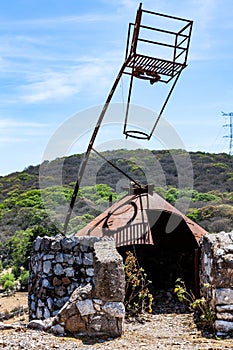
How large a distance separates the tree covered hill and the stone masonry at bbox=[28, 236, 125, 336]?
2780 millimetres

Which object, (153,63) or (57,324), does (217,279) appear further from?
(153,63)

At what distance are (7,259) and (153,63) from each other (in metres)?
20.5

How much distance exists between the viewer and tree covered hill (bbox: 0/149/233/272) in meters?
15.0

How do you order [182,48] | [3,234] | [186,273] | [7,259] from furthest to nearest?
[3,234] → [7,259] → [186,273] → [182,48]

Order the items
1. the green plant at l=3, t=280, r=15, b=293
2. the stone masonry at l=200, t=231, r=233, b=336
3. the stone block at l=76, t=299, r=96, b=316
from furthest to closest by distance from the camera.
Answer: the green plant at l=3, t=280, r=15, b=293 < the stone masonry at l=200, t=231, r=233, b=336 < the stone block at l=76, t=299, r=96, b=316

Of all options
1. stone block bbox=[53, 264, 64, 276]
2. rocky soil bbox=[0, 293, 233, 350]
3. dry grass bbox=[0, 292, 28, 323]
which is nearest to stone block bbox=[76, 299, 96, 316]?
rocky soil bbox=[0, 293, 233, 350]

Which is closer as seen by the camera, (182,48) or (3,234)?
(182,48)

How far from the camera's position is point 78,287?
7.07m

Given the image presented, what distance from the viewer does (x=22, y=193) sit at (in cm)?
3919

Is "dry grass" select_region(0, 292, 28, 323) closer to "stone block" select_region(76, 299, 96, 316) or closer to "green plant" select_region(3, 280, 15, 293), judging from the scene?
"green plant" select_region(3, 280, 15, 293)

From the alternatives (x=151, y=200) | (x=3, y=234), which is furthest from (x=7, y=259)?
(x=151, y=200)

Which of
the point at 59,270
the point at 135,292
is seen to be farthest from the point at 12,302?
the point at 59,270

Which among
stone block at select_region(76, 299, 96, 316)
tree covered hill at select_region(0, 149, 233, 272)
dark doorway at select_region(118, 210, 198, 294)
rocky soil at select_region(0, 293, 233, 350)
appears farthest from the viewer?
tree covered hill at select_region(0, 149, 233, 272)

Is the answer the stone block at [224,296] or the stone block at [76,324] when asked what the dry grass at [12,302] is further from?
the stone block at [224,296]
